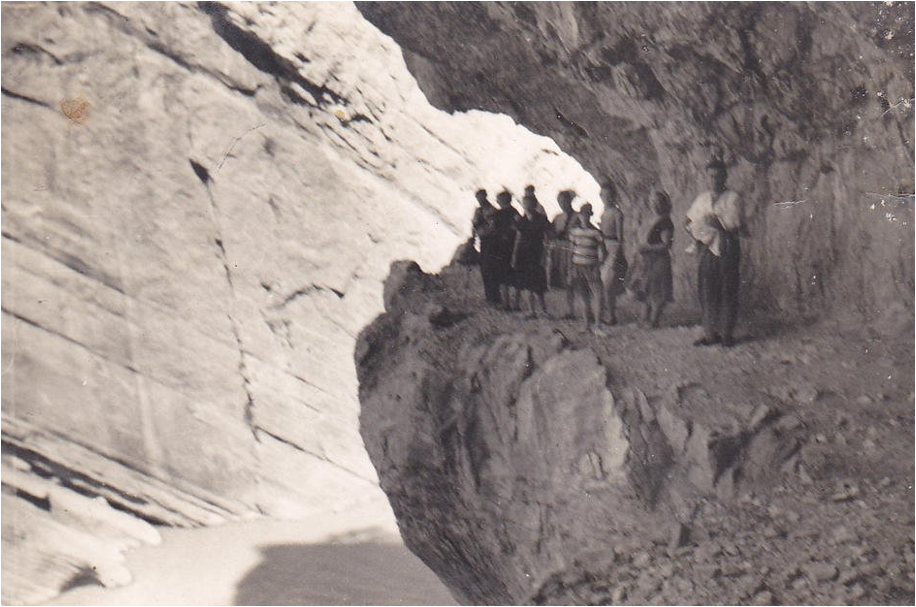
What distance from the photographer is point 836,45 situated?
2818 millimetres

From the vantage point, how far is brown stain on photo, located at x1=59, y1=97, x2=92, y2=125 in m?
3.99

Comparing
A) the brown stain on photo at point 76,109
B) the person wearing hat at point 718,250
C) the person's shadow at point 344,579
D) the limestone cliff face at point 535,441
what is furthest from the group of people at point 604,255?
the brown stain on photo at point 76,109

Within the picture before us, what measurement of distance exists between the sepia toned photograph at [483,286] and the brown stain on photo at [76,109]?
0.03 meters

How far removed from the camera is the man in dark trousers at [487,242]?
11.9ft

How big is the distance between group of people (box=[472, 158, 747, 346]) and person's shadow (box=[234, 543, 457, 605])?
1.62 metres

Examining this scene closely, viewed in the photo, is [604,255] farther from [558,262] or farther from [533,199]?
[533,199]

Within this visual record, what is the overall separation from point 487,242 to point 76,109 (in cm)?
219

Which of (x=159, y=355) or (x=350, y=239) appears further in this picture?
(x=159, y=355)

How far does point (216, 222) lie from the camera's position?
13.6ft

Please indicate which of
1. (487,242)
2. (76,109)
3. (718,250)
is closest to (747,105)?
(718,250)

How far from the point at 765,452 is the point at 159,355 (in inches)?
128

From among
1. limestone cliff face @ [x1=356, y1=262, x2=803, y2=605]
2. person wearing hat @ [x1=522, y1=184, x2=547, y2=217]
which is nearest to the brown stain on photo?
limestone cliff face @ [x1=356, y1=262, x2=803, y2=605]

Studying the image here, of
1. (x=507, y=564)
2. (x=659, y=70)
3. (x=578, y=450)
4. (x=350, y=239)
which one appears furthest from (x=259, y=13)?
(x=507, y=564)

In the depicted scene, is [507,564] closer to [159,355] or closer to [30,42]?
[159,355]
